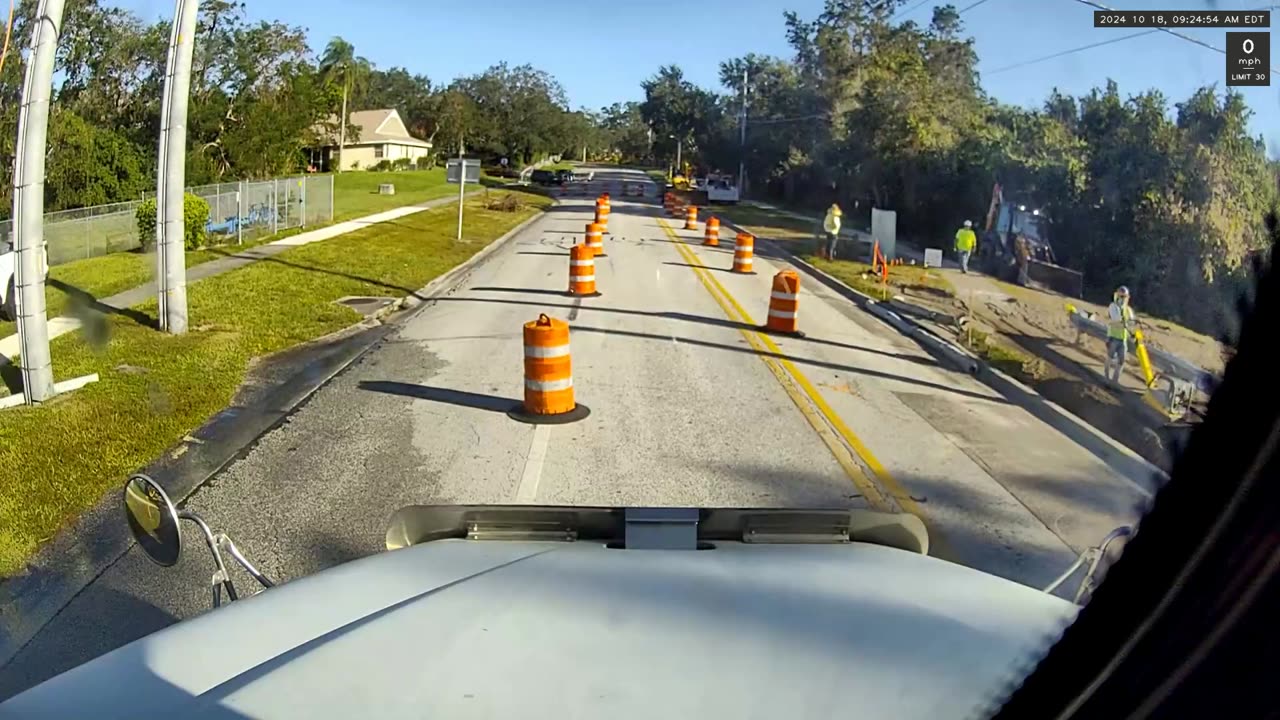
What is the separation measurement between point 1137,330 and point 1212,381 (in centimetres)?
139

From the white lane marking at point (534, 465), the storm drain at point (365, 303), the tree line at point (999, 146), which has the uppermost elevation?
the tree line at point (999, 146)

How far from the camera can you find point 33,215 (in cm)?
954

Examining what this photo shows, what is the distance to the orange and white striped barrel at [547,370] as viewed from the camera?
889cm

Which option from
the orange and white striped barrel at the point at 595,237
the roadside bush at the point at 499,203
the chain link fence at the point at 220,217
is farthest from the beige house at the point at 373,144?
the orange and white striped barrel at the point at 595,237

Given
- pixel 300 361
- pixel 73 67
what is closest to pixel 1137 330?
pixel 73 67

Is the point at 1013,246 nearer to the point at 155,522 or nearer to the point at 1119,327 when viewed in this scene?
the point at 1119,327

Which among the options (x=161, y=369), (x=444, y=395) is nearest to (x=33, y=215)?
(x=161, y=369)

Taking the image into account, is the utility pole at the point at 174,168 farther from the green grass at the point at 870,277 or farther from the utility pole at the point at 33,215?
the green grass at the point at 870,277

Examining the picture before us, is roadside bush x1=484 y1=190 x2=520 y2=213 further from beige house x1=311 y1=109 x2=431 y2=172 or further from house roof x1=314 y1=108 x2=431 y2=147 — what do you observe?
house roof x1=314 y1=108 x2=431 y2=147

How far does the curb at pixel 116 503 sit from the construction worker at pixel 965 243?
186 inches

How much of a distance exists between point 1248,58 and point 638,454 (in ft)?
20.7

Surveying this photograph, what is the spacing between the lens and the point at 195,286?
15.8m

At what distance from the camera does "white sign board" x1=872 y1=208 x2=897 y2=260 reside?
904 cm

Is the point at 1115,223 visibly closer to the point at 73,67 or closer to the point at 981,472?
the point at 981,472
